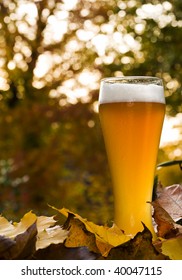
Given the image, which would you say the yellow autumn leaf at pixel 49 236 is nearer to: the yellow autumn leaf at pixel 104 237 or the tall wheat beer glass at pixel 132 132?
the yellow autumn leaf at pixel 104 237

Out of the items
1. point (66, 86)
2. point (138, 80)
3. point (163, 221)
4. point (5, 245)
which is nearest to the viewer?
point (5, 245)

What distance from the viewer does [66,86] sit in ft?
21.8

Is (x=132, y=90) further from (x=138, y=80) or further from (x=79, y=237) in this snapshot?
(x=79, y=237)

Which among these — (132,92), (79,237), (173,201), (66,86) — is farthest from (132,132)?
(66,86)

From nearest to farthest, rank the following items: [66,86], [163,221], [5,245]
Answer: [5,245] < [163,221] < [66,86]

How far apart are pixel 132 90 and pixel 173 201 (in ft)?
1.01

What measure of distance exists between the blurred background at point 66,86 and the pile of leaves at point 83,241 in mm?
4793

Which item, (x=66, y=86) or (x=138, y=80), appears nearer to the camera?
(x=138, y=80)

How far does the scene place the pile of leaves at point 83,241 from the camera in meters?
0.48

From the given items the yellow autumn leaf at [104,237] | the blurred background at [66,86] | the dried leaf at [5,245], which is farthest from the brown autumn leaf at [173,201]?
the blurred background at [66,86]

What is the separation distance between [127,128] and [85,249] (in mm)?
473
